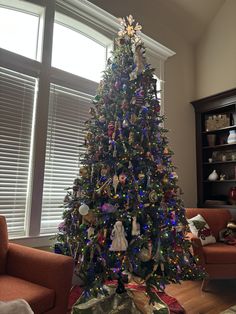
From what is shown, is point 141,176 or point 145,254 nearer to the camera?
point 145,254

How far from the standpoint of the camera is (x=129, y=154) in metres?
2.11

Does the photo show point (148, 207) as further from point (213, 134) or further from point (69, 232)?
point (213, 134)

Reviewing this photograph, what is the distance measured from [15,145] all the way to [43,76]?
0.80 metres

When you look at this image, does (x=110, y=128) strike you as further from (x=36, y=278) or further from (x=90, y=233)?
(x=36, y=278)

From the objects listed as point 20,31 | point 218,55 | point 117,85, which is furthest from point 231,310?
point 218,55

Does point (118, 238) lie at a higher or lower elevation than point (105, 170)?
lower

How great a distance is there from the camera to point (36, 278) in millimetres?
1901

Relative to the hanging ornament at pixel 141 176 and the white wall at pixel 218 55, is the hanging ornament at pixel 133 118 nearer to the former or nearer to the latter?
the hanging ornament at pixel 141 176

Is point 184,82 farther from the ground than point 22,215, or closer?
farther from the ground

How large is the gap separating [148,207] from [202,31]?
155 inches

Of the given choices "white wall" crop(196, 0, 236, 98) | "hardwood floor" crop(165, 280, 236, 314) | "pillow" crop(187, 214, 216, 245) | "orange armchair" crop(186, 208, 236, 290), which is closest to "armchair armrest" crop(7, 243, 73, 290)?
"hardwood floor" crop(165, 280, 236, 314)

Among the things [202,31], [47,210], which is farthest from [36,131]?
[202,31]

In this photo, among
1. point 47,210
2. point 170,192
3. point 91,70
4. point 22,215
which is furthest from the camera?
point 91,70

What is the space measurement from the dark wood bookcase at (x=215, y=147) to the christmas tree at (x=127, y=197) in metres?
2.24
